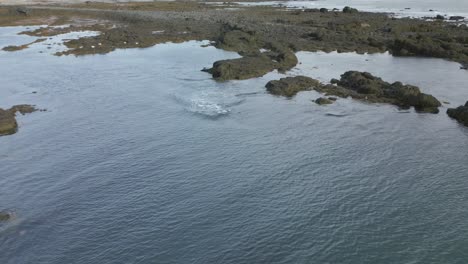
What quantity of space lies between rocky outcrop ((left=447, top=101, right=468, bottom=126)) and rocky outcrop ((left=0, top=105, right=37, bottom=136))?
117ft

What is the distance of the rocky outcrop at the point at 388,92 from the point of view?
3769 centimetres

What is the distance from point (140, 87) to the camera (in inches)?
1825

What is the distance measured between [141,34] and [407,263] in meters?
64.5

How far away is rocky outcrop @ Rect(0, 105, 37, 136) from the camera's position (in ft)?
115

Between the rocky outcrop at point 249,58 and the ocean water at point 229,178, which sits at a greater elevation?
the rocky outcrop at point 249,58

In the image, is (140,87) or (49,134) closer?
(49,134)

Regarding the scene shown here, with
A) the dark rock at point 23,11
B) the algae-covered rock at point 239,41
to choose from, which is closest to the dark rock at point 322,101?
the algae-covered rock at point 239,41

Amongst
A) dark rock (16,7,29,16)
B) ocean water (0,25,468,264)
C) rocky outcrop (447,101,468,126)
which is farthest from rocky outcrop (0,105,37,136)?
dark rock (16,7,29,16)

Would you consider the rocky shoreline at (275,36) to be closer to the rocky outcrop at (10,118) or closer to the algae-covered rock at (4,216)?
the rocky outcrop at (10,118)

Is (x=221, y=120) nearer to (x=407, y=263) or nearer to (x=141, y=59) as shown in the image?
(x=407, y=263)

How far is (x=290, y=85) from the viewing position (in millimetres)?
43219

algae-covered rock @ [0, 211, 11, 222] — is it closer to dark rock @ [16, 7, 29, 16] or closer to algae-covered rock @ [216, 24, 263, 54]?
algae-covered rock @ [216, 24, 263, 54]

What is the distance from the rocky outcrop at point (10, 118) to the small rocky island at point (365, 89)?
2301 centimetres

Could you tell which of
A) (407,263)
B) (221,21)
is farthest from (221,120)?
(221,21)
